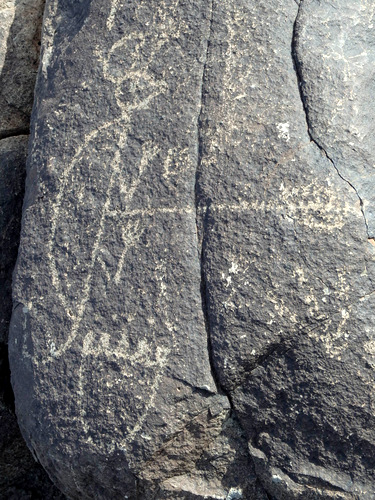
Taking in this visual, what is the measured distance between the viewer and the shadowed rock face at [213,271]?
1.25 meters

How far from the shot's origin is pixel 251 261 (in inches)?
50.1

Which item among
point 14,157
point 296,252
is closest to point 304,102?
point 296,252

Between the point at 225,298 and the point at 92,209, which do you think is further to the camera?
the point at 92,209

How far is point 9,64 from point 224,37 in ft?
2.65

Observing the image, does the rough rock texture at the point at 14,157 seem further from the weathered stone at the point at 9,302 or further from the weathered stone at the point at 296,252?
the weathered stone at the point at 296,252

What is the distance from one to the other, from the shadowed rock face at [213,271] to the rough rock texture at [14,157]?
323 mm

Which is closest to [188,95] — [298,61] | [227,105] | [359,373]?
[227,105]

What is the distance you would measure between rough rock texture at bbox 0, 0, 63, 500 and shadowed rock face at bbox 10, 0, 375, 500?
1.06 feet

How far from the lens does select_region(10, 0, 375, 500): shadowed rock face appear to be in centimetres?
125

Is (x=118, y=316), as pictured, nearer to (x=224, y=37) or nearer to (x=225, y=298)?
(x=225, y=298)

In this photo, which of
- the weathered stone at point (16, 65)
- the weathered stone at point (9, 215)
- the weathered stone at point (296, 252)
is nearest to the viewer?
the weathered stone at point (296, 252)

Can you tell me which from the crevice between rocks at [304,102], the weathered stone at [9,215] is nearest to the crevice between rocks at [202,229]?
the crevice between rocks at [304,102]

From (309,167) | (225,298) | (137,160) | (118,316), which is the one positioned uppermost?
(309,167)

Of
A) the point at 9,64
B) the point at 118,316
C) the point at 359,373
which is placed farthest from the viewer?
the point at 9,64
